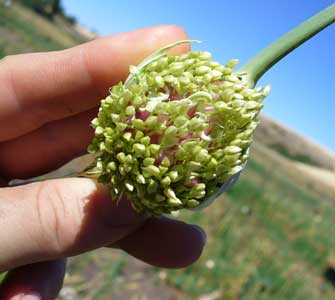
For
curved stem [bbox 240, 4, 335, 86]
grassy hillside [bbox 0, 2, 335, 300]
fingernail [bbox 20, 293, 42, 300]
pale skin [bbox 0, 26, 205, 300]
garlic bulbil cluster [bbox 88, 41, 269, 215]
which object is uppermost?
curved stem [bbox 240, 4, 335, 86]

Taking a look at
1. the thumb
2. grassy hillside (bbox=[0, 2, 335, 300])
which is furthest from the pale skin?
grassy hillside (bbox=[0, 2, 335, 300])

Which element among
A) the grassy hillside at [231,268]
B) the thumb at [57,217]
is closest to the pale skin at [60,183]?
the thumb at [57,217]

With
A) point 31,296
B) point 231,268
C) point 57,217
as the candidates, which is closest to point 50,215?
point 57,217

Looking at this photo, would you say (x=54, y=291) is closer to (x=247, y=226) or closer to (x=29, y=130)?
(x=29, y=130)

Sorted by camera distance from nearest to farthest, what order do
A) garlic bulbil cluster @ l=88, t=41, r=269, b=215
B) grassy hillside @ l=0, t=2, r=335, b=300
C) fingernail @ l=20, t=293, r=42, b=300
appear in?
garlic bulbil cluster @ l=88, t=41, r=269, b=215 → fingernail @ l=20, t=293, r=42, b=300 → grassy hillside @ l=0, t=2, r=335, b=300

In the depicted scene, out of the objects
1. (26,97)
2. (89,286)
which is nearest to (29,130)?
(26,97)

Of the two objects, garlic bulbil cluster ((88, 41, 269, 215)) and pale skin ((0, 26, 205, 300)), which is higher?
garlic bulbil cluster ((88, 41, 269, 215))

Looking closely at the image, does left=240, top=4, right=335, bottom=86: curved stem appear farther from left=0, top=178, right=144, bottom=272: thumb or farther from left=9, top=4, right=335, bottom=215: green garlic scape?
left=0, top=178, right=144, bottom=272: thumb
